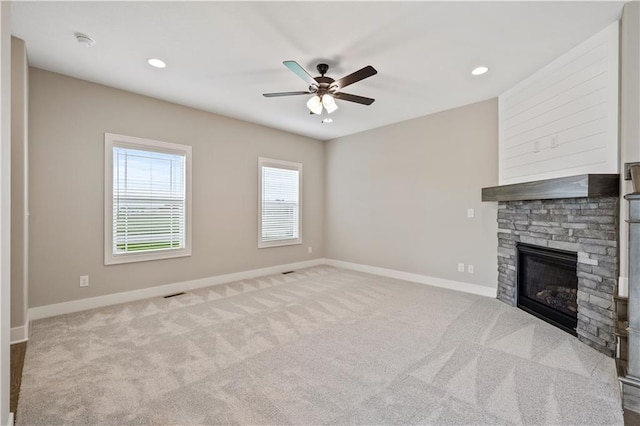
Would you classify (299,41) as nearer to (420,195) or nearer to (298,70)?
(298,70)

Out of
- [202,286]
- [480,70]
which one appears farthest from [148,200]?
[480,70]

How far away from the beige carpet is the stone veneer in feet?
0.71

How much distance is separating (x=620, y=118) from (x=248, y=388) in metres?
3.64

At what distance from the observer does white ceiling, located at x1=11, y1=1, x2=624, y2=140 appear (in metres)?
2.27

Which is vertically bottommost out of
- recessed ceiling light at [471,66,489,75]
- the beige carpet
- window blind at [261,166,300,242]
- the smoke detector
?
the beige carpet

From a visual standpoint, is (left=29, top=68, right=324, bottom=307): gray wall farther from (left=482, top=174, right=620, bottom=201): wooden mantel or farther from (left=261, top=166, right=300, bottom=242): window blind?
(left=482, top=174, right=620, bottom=201): wooden mantel

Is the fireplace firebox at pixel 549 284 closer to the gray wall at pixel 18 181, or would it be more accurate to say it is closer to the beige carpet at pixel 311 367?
the beige carpet at pixel 311 367

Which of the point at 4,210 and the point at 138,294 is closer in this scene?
the point at 4,210

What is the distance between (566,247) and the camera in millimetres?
2963

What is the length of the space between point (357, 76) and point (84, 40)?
249 cm

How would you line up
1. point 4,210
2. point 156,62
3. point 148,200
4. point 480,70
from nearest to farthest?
point 4,210 → point 156,62 → point 480,70 → point 148,200

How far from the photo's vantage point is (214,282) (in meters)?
4.69

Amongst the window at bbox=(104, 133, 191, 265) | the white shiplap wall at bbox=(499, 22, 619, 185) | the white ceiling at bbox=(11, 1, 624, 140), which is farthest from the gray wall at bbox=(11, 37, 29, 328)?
the white shiplap wall at bbox=(499, 22, 619, 185)

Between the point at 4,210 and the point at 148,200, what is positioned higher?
the point at 148,200
